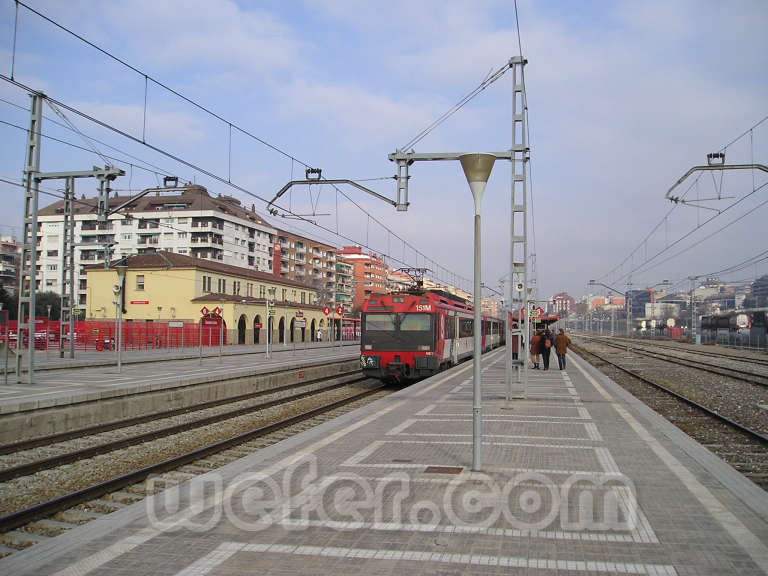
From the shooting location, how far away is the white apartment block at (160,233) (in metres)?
79.0

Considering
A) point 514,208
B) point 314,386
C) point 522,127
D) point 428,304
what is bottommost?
point 314,386

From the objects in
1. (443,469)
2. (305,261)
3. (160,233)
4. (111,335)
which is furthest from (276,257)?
(443,469)

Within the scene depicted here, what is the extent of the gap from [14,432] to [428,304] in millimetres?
12628

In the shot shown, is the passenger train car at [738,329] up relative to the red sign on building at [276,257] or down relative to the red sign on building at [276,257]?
down

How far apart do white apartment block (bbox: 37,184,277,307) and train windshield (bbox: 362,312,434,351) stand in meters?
58.4

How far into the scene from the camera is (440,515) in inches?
236

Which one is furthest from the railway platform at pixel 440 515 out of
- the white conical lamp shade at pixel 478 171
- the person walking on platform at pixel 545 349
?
the person walking on platform at pixel 545 349

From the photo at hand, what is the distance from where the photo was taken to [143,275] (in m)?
55.2

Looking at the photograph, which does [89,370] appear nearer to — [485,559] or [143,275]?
[485,559]

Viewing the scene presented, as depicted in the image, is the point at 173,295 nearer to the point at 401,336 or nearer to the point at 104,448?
the point at 401,336

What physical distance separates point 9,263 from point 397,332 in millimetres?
102643

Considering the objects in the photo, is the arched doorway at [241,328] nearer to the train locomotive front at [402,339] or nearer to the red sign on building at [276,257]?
the train locomotive front at [402,339]

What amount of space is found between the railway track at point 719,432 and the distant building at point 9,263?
87.5 m

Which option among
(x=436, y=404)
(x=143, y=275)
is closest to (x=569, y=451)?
(x=436, y=404)
